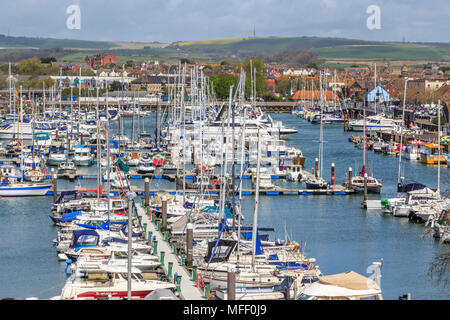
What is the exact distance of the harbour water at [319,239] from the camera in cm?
1922

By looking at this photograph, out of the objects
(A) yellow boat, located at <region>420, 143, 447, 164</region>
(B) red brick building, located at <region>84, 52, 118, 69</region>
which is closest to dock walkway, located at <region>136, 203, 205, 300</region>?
(A) yellow boat, located at <region>420, 143, 447, 164</region>

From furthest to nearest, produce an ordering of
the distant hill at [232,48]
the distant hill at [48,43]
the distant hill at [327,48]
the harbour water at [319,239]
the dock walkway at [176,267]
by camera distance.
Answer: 1. the distant hill at [48,43]
2. the distant hill at [232,48]
3. the distant hill at [327,48]
4. the harbour water at [319,239]
5. the dock walkway at [176,267]

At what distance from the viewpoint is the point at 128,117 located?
80438 mm

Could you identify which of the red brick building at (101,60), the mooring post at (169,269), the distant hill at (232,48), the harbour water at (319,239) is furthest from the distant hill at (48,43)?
the mooring post at (169,269)

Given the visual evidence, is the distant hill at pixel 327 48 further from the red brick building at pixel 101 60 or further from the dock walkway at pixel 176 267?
the dock walkway at pixel 176 267

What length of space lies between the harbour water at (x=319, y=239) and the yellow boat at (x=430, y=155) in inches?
231

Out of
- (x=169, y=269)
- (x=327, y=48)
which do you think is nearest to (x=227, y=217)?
(x=169, y=269)

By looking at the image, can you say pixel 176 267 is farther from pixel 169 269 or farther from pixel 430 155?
pixel 430 155

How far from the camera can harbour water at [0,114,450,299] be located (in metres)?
19.2

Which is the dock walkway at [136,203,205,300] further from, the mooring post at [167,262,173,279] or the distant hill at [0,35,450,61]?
the distant hill at [0,35,450,61]

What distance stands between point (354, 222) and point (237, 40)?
364 ft

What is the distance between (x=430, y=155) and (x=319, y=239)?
22.8 meters

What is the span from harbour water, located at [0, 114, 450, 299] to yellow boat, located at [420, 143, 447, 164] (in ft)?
19.2
